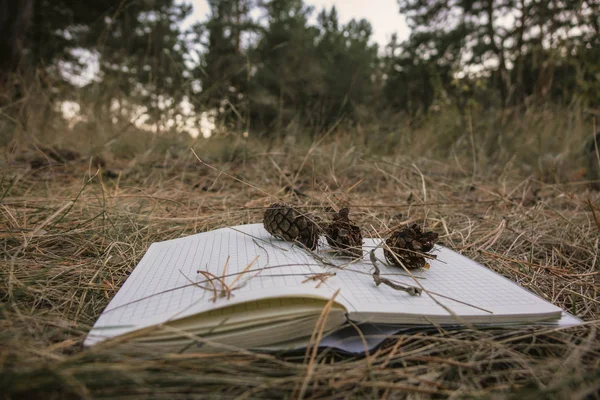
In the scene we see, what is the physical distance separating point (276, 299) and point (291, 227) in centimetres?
29

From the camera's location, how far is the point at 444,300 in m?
0.59

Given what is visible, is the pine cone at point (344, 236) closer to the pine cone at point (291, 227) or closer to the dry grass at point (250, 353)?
the pine cone at point (291, 227)

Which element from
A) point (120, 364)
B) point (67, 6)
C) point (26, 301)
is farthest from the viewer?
point (67, 6)

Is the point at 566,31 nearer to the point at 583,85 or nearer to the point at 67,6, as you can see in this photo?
the point at 583,85

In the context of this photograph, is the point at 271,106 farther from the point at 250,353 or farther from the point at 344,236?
the point at 250,353

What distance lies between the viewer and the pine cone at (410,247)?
0.73 metres

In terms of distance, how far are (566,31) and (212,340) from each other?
10.9 feet

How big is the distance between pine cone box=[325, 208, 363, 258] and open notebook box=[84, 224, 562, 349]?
0.03m

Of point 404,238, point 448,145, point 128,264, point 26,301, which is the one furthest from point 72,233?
point 448,145

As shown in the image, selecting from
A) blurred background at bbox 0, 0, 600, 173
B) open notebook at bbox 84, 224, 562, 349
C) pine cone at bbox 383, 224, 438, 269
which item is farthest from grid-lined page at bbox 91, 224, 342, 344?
blurred background at bbox 0, 0, 600, 173

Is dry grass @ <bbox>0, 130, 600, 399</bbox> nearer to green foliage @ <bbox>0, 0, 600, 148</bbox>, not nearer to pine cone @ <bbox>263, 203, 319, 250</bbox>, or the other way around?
pine cone @ <bbox>263, 203, 319, 250</bbox>

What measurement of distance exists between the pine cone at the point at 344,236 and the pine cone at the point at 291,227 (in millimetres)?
39

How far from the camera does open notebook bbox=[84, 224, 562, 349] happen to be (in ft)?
1.58

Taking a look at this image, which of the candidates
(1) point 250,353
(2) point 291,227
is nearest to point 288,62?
(2) point 291,227
